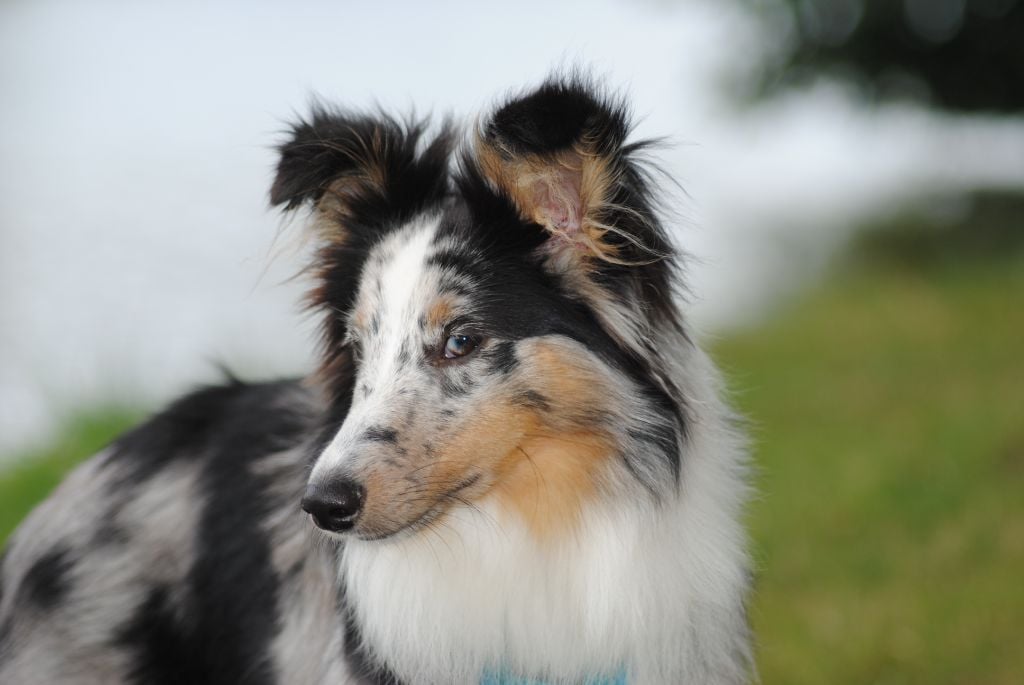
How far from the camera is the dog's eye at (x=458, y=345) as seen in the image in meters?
3.29

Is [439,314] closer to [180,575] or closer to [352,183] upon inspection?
[352,183]

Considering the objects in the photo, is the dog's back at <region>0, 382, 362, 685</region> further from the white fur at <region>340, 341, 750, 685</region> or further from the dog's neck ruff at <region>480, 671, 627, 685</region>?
the dog's neck ruff at <region>480, 671, 627, 685</region>

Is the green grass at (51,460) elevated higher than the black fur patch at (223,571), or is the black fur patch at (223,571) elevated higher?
the black fur patch at (223,571)

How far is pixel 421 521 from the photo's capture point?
3.20 meters

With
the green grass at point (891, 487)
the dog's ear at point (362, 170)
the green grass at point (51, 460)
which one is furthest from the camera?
the green grass at point (51, 460)

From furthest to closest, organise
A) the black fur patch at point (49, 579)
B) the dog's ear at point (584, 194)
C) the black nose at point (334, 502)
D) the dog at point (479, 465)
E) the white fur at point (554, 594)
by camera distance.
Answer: the black fur patch at point (49, 579)
the white fur at point (554, 594)
the dog at point (479, 465)
the dog's ear at point (584, 194)
the black nose at point (334, 502)

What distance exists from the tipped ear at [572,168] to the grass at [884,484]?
1031mm

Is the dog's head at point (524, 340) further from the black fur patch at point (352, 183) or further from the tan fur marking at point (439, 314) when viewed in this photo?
the black fur patch at point (352, 183)

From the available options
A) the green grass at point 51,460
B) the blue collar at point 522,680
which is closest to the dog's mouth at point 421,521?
the blue collar at point 522,680

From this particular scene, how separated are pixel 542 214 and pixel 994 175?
14.8 m

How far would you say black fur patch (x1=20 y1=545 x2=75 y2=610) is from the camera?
3719 mm

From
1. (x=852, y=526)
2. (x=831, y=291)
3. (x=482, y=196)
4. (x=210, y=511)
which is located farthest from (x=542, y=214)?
(x=831, y=291)

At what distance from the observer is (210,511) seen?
3.88 m

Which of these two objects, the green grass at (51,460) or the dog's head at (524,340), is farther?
the green grass at (51,460)
